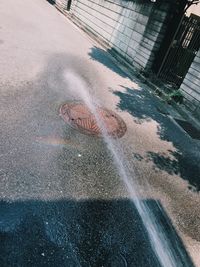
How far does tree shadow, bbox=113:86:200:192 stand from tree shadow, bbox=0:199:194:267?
5.93ft

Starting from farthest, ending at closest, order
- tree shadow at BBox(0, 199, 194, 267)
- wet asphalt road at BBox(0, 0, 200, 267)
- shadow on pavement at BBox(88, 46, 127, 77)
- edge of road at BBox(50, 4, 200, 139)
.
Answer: shadow on pavement at BBox(88, 46, 127, 77)
edge of road at BBox(50, 4, 200, 139)
wet asphalt road at BBox(0, 0, 200, 267)
tree shadow at BBox(0, 199, 194, 267)

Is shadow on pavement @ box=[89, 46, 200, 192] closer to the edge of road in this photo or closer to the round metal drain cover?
the edge of road

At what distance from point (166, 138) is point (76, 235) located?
429 cm

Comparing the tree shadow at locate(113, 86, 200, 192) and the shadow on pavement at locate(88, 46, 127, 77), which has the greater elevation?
the tree shadow at locate(113, 86, 200, 192)

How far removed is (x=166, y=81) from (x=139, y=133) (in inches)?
218

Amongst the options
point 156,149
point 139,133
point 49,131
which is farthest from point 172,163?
point 49,131

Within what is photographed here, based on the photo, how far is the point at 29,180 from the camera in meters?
4.33

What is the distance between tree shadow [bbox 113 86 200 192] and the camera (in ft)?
20.0

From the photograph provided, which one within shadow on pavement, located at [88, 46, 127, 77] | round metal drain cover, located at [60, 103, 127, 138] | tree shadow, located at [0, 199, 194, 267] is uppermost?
tree shadow, located at [0, 199, 194, 267]

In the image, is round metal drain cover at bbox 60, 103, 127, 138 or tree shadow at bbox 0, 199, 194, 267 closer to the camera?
tree shadow at bbox 0, 199, 194, 267

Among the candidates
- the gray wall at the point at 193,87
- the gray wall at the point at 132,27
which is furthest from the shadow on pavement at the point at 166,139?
the gray wall at the point at 132,27

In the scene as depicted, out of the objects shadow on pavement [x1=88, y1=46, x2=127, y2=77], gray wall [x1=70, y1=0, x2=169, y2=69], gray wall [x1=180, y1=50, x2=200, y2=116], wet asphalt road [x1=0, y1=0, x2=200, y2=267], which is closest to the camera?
wet asphalt road [x1=0, y1=0, x2=200, y2=267]

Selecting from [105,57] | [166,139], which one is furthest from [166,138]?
[105,57]

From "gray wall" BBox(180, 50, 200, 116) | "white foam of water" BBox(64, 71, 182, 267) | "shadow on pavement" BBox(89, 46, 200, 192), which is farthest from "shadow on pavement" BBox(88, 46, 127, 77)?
"white foam of water" BBox(64, 71, 182, 267)
